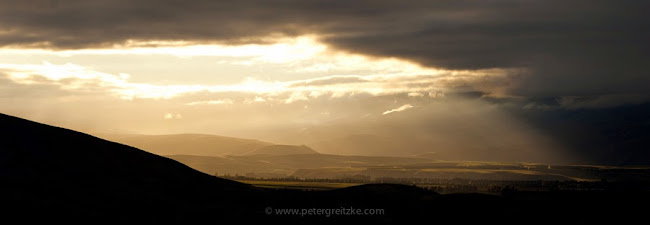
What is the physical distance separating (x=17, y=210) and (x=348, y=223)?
265 feet

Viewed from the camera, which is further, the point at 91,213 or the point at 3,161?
the point at 3,161

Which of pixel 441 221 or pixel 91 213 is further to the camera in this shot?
pixel 441 221

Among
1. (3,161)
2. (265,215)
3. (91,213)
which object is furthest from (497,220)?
(3,161)

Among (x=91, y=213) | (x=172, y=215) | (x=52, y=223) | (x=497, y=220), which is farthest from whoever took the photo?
(x=497, y=220)

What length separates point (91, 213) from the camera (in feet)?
564

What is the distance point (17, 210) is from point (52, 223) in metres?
9.14

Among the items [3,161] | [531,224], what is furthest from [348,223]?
[3,161]

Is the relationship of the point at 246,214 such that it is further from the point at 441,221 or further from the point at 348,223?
the point at 441,221

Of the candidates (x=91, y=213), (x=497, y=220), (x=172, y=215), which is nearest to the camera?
(x=91, y=213)

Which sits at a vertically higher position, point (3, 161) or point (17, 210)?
point (3, 161)

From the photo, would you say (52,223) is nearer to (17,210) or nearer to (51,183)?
(17,210)

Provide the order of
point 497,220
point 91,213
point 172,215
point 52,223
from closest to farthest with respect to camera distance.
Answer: point 52,223, point 91,213, point 172,215, point 497,220

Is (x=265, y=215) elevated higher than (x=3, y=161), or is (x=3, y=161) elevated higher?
(x=3, y=161)

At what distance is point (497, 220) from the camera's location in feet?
646
